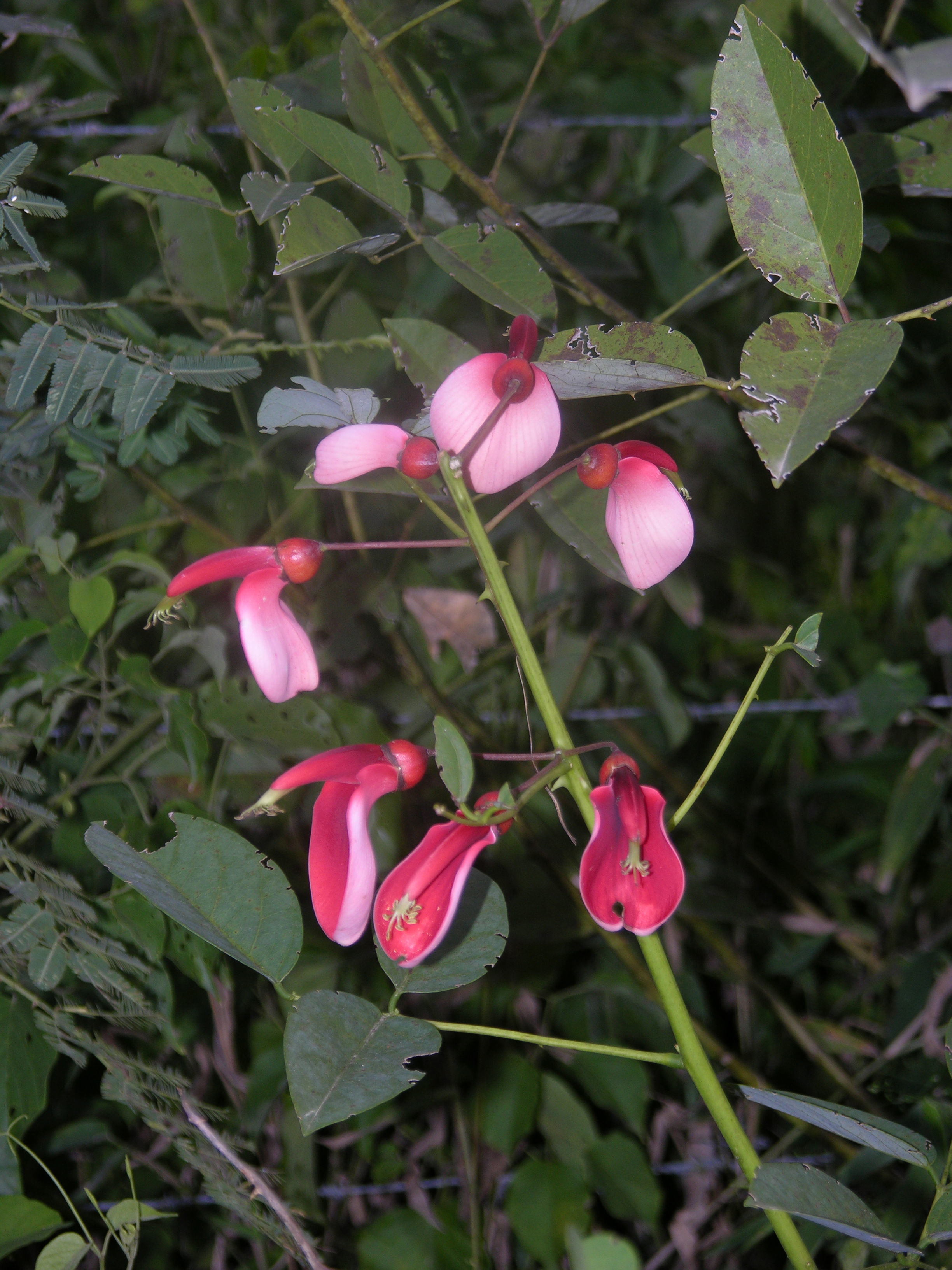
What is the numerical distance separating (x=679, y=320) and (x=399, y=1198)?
0.73m

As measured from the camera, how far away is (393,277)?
2.15 feet

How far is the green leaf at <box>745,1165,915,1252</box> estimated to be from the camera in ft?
0.92

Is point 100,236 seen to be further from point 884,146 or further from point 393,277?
point 884,146

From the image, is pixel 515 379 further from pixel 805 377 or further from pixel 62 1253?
pixel 62 1253

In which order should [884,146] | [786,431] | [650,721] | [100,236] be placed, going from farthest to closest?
1. [650,721]
2. [100,236]
3. [884,146]
4. [786,431]

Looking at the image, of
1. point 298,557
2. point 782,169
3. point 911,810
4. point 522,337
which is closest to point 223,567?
point 298,557

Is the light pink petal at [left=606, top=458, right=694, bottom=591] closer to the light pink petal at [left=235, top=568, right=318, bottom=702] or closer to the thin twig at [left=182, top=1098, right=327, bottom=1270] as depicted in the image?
the light pink petal at [left=235, top=568, right=318, bottom=702]

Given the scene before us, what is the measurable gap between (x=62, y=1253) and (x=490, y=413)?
0.39 meters

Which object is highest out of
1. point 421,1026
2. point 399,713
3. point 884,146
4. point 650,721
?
point 884,146

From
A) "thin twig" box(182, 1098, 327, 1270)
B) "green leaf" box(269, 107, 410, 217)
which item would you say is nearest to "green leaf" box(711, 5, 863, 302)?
"green leaf" box(269, 107, 410, 217)

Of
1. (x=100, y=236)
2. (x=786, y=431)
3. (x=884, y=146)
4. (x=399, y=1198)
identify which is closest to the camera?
(x=786, y=431)

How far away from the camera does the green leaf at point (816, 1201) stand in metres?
0.28

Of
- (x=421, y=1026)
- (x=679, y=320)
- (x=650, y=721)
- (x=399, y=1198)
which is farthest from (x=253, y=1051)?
(x=679, y=320)

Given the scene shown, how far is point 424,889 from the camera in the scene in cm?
30
